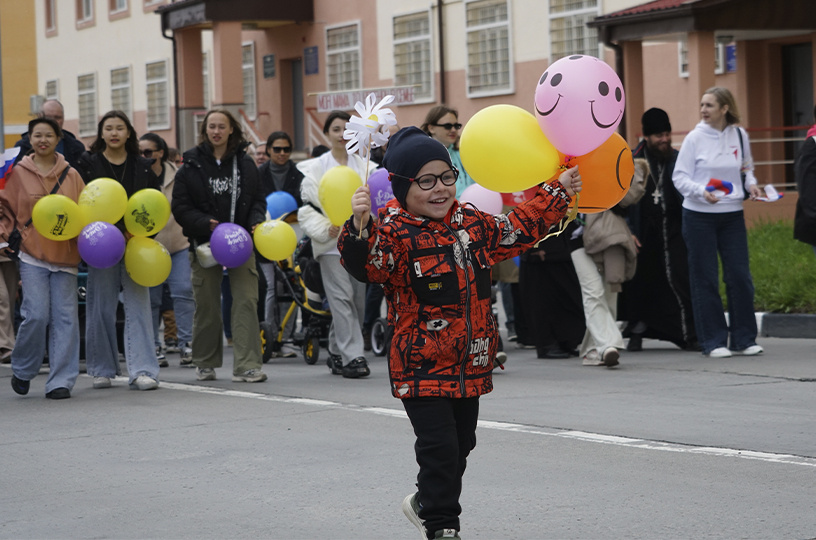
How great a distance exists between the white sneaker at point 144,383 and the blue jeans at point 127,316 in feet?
0.11

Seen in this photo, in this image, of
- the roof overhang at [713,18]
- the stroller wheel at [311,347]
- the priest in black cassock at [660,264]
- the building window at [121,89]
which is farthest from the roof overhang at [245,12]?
the priest in black cassock at [660,264]

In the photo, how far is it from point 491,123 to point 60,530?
249 cm

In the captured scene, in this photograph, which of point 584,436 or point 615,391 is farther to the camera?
point 615,391

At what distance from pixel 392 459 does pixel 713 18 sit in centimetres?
1542

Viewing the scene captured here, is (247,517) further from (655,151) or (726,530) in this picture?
(655,151)

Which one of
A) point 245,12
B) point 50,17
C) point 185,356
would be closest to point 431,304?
point 185,356

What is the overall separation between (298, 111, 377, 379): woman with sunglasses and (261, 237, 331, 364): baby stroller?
0.55 meters

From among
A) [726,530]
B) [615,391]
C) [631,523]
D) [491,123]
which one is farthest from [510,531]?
[615,391]

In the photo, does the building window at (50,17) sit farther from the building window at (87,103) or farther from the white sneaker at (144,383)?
the white sneaker at (144,383)

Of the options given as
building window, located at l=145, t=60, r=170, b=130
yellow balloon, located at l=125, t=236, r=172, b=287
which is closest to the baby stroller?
yellow balloon, located at l=125, t=236, r=172, b=287

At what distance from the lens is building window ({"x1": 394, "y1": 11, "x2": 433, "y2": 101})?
1148 inches

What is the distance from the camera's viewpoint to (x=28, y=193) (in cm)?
965

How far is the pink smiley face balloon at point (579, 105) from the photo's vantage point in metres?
5.45

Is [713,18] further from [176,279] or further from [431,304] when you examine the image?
[431,304]
